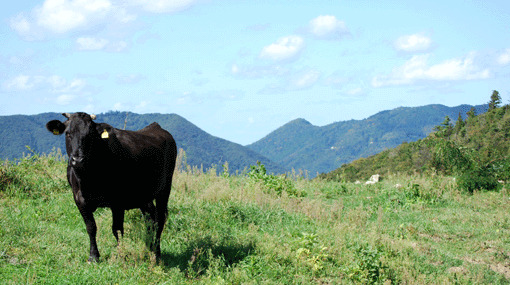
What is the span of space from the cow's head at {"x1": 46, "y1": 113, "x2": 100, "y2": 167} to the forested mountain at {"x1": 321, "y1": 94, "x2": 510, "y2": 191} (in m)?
11.6

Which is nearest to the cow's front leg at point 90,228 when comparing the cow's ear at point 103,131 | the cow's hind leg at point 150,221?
the cow's hind leg at point 150,221

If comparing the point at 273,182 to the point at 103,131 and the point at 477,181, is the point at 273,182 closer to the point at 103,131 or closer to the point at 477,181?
the point at 477,181

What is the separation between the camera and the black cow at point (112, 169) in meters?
5.82

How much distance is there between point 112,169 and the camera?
6.35 m

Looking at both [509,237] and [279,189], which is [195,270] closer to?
[279,189]

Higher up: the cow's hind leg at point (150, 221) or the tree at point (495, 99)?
the tree at point (495, 99)

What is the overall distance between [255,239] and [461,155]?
1133 centimetres

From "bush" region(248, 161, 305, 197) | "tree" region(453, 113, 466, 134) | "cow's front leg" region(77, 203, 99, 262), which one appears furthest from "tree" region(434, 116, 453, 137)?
"cow's front leg" region(77, 203, 99, 262)

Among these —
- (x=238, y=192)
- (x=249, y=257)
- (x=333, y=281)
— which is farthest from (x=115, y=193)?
(x=238, y=192)

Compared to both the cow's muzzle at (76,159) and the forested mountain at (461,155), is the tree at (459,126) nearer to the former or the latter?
the forested mountain at (461,155)

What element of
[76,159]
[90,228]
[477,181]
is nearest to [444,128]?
[477,181]

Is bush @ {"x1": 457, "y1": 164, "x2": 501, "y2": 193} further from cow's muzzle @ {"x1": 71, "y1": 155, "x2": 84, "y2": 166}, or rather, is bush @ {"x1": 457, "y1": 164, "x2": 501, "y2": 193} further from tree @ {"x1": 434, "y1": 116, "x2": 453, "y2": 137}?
cow's muzzle @ {"x1": 71, "y1": 155, "x2": 84, "y2": 166}

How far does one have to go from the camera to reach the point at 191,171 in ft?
46.4

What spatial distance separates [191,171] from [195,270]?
773 cm
